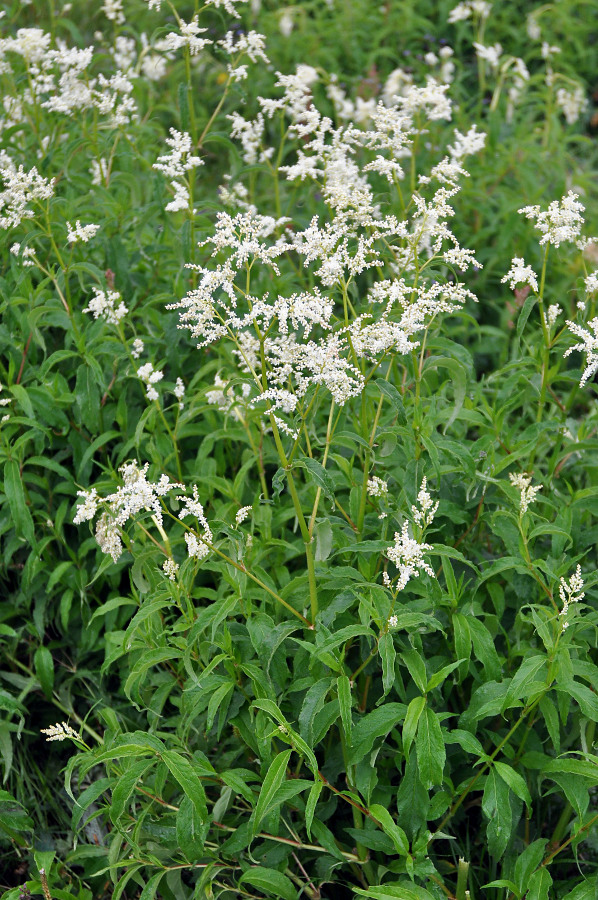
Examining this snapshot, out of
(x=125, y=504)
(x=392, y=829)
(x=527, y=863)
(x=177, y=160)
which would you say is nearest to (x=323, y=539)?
(x=125, y=504)

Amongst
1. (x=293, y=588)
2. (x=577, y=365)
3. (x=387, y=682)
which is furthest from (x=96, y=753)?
(x=577, y=365)

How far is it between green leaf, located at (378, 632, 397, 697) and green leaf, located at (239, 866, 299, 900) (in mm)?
604

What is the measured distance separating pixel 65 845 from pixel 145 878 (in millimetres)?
381

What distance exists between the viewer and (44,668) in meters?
2.99

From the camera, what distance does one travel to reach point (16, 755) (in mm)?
3027

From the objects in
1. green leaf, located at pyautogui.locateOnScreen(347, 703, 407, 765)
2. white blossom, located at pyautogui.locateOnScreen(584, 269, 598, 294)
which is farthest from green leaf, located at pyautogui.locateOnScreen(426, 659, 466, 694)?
white blossom, located at pyautogui.locateOnScreen(584, 269, 598, 294)

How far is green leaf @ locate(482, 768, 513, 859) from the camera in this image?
221 cm

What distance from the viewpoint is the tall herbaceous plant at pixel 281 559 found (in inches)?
89.2

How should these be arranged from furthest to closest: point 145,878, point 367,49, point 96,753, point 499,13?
1. point 499,13
2. point 367,49
3. point 145,878
4. point 96,753

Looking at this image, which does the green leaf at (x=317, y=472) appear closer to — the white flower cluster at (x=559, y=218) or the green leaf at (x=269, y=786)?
the green leaf at (x=269, y=786)

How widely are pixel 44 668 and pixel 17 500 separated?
0.60m

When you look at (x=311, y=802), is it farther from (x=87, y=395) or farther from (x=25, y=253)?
(x=25, y=253)

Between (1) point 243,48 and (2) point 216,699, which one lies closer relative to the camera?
(2) point 216,699

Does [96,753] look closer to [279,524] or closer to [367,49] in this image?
[279,524]
